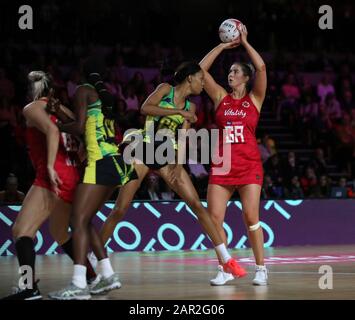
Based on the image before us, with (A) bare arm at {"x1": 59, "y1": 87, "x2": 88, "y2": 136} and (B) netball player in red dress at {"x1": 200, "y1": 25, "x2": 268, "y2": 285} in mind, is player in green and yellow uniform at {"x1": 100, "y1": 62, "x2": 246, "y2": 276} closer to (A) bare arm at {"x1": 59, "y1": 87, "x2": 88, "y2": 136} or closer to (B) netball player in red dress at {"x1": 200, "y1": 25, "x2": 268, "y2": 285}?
(B) netball player in red dress at {"x1": 200, "y1": 25, "x2": 268, "y2": 285}

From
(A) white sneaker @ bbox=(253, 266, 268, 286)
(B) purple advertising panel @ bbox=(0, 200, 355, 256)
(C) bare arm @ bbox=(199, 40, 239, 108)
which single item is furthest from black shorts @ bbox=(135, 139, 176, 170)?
(B) purple advertising panel @ bbox=(0, 200, 355, 256)

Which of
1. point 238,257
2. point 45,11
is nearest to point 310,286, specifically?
point 238,257

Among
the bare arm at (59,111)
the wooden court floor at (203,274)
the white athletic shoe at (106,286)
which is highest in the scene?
the bare arm at (59,111)

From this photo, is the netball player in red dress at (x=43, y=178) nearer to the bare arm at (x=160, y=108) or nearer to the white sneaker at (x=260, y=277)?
the bare arm at (x=160, y=108)

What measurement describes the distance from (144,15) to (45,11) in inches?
98.6

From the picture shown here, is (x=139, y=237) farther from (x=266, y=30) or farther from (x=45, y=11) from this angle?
(x=266, y=30)

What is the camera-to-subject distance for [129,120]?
678 inches

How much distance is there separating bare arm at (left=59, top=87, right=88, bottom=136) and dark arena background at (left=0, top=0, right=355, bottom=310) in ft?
5.03

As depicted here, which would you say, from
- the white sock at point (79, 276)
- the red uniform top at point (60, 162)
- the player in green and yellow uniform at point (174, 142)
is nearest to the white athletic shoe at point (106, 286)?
the white sock at point (79, 276)

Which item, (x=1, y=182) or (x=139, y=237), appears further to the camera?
(x=1, y=182)

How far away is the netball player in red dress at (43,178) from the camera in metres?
8.43

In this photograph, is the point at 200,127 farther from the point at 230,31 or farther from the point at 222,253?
the point at 222,253

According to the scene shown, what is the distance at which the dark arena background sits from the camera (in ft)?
37.1

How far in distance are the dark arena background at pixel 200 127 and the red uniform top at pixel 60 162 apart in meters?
1.03
